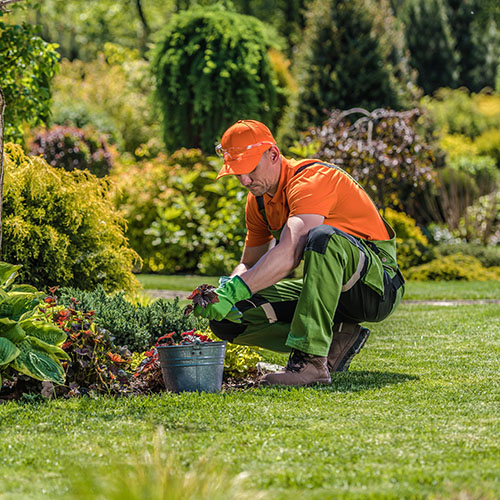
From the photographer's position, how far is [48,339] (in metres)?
3.47

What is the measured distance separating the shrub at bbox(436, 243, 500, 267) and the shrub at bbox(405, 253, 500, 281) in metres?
0.52

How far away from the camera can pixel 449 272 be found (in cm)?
1018

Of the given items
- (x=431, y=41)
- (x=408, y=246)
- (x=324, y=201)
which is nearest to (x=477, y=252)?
(x=408, y=246)

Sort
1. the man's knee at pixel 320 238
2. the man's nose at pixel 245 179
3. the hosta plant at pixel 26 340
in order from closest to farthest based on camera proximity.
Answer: the hosta plant at pixel 26 340 < the man's knee at pixel 320 238 < the man's nose at pixel 245 179

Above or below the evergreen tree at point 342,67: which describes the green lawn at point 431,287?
below

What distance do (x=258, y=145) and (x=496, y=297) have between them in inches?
187

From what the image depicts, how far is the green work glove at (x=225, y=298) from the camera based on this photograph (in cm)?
355

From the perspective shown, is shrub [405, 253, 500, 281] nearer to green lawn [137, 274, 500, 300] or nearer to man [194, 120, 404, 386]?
green lawn [137, 274, 500, 300]

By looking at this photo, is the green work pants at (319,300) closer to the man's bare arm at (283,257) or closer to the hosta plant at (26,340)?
the man's bare arm at (283,257)

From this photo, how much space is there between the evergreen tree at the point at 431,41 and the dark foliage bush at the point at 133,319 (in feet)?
85.2

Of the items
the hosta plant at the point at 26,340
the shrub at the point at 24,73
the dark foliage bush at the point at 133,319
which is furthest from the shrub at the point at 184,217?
the hosta plant at the point at 26,340

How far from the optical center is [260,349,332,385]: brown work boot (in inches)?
148

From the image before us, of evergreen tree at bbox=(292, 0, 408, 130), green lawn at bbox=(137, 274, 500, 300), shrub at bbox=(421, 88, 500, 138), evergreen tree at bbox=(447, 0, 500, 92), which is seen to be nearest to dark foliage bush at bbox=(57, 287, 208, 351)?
green lawn at bbox=(137, 274, 500, 300)

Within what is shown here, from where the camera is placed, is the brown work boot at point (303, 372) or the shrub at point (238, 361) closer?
the brown work boot at point (303, 372)
